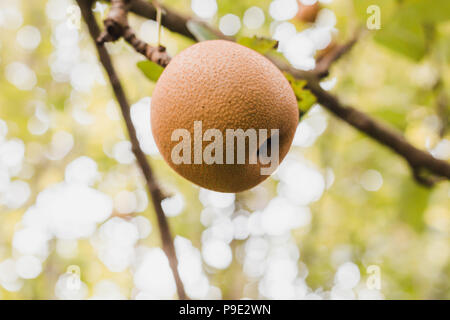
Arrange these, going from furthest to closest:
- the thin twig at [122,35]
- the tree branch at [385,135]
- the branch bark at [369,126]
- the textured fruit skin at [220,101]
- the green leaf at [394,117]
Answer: the green leaf at [394,117] → the tree branch at [385,135] → the branch bark at [369,126] → the thin twig at [122,35] → the textured fruit skin at [220,101]

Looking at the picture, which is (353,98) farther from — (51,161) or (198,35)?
(51,161)

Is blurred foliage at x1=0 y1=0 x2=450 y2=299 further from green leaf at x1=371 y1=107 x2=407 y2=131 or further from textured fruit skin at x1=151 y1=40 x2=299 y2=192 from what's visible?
textured fruit skin at x1=151 y1=40 x2=299 y2=192

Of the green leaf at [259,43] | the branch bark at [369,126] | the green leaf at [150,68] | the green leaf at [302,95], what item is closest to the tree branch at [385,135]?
the branch bark at [369,126]

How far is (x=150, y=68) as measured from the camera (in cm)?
94

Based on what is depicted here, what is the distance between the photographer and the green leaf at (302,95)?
0.95m

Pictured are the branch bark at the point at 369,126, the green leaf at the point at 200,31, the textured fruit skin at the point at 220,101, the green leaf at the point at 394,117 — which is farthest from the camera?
the green leaf at the point at 394,117

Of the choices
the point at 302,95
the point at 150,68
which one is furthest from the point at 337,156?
the point at 150,68

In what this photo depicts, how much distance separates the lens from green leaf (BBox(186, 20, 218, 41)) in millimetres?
1011

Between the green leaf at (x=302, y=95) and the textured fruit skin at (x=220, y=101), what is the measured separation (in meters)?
0.19

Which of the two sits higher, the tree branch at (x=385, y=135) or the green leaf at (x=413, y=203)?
the tree branch at (x=385, y=135)

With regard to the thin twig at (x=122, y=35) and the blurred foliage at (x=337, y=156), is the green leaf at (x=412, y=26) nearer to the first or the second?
the blurred foliage at (x=337, y=156)

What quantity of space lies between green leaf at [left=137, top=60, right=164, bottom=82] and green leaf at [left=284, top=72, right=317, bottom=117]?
0.30 metres

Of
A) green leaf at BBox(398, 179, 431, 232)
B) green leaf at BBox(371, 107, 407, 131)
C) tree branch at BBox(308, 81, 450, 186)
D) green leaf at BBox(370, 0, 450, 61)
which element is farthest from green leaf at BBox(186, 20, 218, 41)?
green leaf at BBox(398, 179, 431, 232)

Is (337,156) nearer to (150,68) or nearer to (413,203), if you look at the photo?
(413,203)
